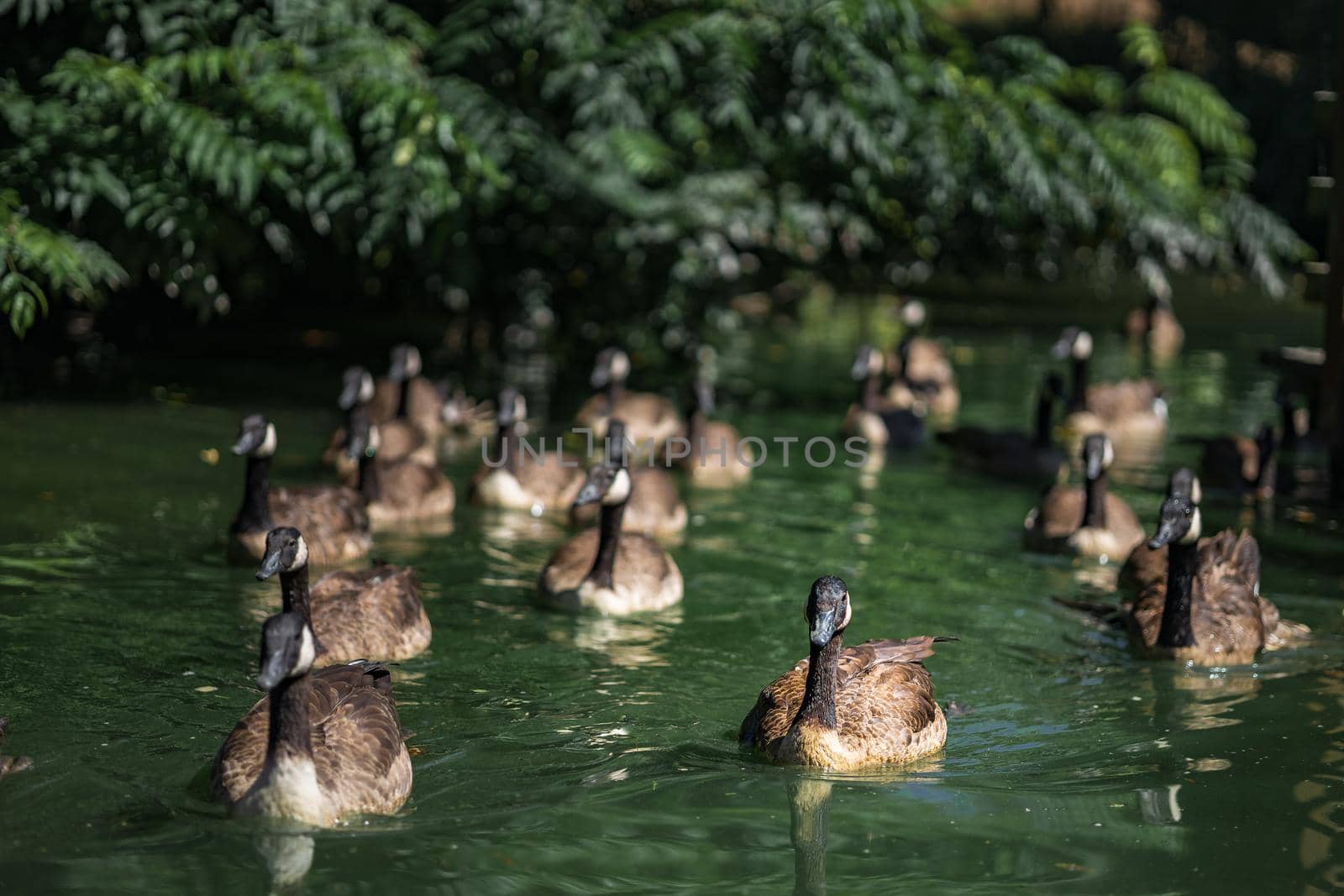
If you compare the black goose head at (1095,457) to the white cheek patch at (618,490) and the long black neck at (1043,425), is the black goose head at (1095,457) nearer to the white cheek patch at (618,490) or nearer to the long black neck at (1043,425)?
the long black neck at (1043,425)

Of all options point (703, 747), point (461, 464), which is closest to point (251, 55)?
point (461, 464)

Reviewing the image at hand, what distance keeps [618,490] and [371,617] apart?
2.19m

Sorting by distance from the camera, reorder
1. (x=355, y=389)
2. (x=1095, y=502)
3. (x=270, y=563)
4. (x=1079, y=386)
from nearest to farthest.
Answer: (x=270, y=563)
(x=1095, y=502)
(x=355, y=389)
(x=1079, y=386)

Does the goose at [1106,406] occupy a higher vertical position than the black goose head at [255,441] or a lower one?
higher

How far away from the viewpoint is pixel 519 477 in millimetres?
13938

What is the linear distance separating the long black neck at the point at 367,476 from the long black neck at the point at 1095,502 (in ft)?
18.4

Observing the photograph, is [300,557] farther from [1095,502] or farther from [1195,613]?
[1095,502]

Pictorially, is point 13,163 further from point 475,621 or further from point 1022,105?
point 1022,105

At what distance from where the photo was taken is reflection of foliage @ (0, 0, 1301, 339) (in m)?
13.5

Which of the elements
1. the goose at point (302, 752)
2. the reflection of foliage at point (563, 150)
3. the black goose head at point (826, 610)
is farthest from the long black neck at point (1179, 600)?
the reflection of foliage at point (563, 150)

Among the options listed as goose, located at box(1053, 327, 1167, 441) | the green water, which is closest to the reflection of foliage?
goose, located at box(1053, 327, 1167, 441)

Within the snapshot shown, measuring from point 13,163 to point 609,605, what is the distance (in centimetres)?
660

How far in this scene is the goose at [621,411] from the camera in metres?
16.7

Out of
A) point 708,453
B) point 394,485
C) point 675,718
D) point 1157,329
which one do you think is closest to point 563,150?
point 708,453
